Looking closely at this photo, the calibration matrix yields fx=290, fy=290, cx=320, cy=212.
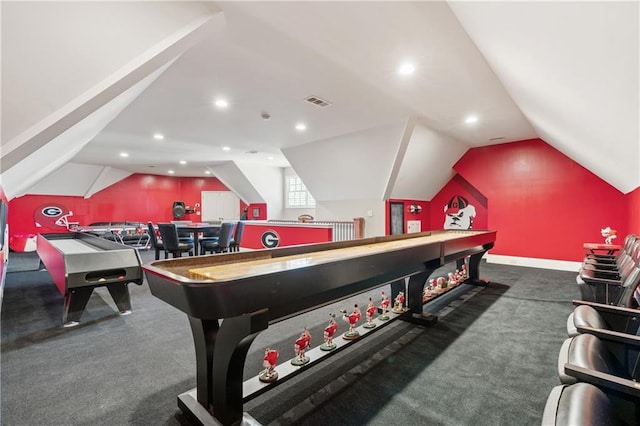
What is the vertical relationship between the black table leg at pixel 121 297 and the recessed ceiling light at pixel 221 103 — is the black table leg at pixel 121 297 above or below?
below

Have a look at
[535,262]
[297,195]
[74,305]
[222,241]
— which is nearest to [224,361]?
[74,305]

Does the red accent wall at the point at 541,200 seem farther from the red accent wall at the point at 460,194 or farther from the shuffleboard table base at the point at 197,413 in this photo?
the shuffleboard table base at the point at 197,413

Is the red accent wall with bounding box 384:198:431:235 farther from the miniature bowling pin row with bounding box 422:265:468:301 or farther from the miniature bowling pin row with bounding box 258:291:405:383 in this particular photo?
the miniature bowling pin row with bounding box 258:291:405:383

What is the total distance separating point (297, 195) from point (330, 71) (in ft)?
26.1

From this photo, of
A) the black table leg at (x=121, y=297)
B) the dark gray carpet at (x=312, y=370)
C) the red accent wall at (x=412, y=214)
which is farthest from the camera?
the red accent wall at (x=412, y=214)

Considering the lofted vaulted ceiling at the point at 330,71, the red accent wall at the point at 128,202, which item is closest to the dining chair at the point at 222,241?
the lofted vaulted ceiling at the point at 330,71

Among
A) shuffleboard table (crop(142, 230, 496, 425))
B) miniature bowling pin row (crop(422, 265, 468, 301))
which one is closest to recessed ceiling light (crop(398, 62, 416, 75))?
shuffleboard table (crop(142, 230, 496, 425))

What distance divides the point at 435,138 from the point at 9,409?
23.0ft

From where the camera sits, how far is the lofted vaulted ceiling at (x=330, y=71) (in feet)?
6.28

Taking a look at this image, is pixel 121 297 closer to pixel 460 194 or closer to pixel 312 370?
pixel 312 370

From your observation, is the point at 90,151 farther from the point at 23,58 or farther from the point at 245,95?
the point at 23,58

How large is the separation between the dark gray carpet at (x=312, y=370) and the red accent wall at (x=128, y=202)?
28.2ft

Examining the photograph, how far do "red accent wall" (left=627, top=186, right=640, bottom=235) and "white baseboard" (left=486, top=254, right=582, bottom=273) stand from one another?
140cm

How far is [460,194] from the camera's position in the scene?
821 centimetres
